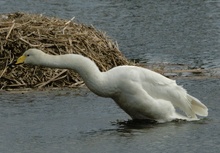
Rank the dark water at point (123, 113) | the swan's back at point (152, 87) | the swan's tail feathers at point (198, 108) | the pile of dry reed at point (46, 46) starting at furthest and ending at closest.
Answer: the pile of dry reed at point (46, 46), the swan's tail feathers at point (198, 108), the swan's back at point (152, 87), the dark water at point (123, 113)

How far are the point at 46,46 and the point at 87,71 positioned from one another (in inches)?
200

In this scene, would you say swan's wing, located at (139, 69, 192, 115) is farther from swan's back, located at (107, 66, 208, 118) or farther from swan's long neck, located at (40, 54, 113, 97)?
swan's long neck, located at (40, 54, 113, 97)

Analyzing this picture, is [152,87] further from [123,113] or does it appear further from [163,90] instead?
[123,113]

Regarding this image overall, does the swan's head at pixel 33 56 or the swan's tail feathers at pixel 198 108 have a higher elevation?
the swan's head at pixel 33 56

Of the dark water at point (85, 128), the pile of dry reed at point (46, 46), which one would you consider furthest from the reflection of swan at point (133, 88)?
the pile of dry reed at point (46, 46)

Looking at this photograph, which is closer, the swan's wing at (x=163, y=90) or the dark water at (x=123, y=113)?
the dark water at (x=123, y=113)

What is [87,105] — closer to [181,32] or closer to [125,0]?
[181,32]

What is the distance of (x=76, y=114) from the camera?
14.6 meters

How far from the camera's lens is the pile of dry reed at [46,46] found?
56.5ft

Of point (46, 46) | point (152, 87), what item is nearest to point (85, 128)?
point (152, 87)

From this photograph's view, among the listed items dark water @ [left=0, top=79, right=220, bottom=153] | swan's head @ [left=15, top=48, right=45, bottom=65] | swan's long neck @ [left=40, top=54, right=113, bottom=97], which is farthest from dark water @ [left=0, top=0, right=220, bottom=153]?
swan's head @ [left=15, top=48, right=45, bottom=65]

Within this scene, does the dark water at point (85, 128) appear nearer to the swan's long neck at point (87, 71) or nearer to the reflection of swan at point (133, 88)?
the reflection of swan at point (133, 88)

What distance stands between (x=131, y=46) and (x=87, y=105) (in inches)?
302

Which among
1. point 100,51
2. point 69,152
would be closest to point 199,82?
point 100,51
